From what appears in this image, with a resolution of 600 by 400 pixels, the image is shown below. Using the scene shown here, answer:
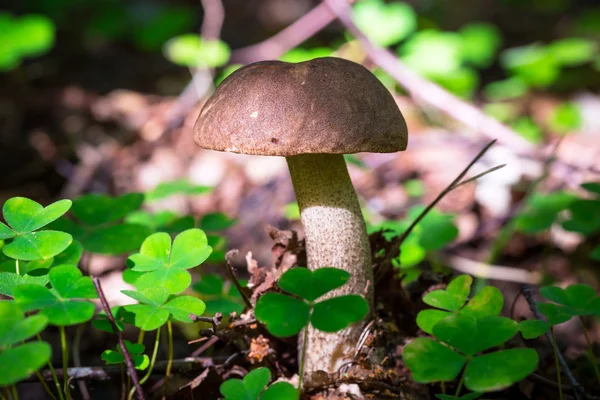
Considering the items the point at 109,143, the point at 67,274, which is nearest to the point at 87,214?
the point at 67,274

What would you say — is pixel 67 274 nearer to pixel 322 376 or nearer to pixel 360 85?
pixel 322 376

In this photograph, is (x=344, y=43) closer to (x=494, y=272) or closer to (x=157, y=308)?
(x=494, y=272)

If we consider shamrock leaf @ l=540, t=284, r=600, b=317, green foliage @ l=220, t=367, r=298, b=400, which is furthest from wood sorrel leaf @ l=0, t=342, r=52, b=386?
shamrock leaf @ l=540, t=284, r=600, b=317

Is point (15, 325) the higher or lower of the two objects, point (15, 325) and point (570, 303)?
the higher

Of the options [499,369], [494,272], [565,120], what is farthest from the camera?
[565,120]

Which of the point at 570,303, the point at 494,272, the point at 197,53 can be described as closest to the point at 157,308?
the point at 570,303

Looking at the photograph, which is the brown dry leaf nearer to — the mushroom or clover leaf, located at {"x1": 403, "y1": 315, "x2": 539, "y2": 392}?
the mushroom

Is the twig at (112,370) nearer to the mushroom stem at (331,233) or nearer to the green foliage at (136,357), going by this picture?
the green foliage at (136,357)
